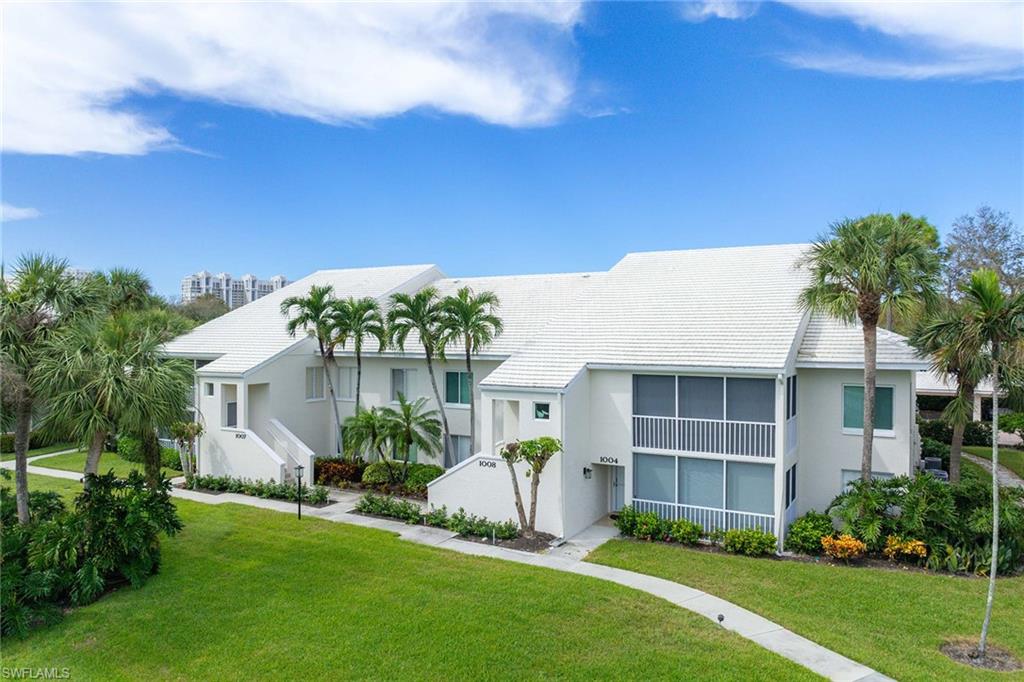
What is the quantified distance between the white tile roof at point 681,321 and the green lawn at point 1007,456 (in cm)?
1458

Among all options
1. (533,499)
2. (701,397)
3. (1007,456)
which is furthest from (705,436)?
(1007,456)

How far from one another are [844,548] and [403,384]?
1615cm

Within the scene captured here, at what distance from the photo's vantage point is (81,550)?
12.9m

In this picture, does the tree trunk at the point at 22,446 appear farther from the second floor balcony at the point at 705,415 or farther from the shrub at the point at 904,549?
the shrub at the point at 904,549

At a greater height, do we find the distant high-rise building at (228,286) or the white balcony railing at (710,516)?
the distant high-rise building at (228,286)

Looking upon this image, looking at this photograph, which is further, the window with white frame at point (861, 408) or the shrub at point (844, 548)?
the window with white frame at point (861, 408)

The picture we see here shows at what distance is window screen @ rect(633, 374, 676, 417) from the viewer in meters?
17.0

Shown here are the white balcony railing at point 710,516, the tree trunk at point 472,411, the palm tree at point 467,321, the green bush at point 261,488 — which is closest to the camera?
the white balcony railing at point 710,516

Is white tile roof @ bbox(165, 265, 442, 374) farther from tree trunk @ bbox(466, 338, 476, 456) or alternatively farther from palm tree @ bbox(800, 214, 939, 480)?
palm tree @ bbox(800, 214, 939, 480)

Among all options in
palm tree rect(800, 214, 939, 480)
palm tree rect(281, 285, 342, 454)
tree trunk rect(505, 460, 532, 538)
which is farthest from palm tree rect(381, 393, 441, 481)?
palm tree rect(800, 214, 939, 480)

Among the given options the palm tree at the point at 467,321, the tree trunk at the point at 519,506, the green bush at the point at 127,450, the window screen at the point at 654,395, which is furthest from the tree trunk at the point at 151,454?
the window screen at the point at 654,395

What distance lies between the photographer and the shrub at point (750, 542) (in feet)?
49.6

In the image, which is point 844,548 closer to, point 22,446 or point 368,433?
point 368,433

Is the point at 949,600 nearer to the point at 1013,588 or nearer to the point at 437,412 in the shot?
the point at 1013,588
